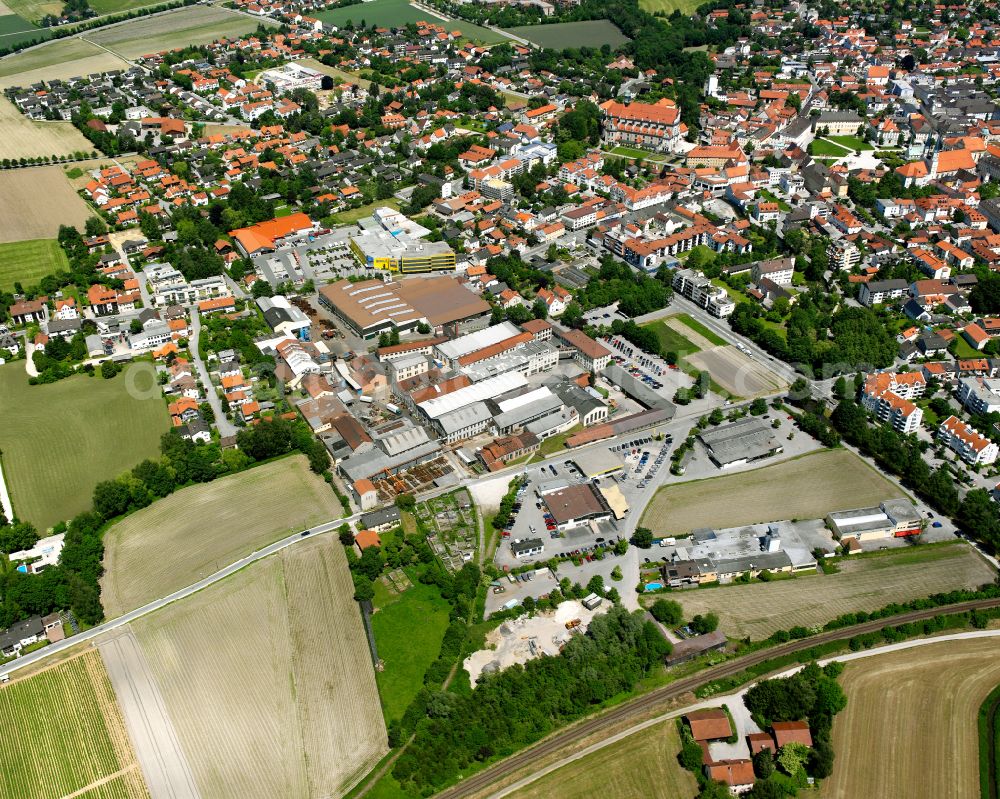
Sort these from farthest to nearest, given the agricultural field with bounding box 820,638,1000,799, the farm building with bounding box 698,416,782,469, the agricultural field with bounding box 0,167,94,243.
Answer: the agricultural field with bounding box 0,167,94,243 → the farm building with bounding box 698,416,782,469 → the agricultural field with bounding box 820,638,1000,799

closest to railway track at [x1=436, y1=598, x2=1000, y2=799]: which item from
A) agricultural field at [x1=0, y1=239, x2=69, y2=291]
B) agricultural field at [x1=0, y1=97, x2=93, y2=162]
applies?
→ agricultural field at [x1=0, y1=239, x2=69, y2=291]

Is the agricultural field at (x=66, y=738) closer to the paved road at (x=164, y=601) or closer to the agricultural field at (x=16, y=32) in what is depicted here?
the paved road at (x=164, y=601)

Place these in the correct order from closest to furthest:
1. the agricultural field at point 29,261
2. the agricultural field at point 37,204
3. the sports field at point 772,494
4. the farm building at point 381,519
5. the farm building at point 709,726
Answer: the farm building at point 709,726
the farm building at point 381,519
the sports field at point 772,494
the agricultural field at point 29,261
the agricultural field at point 37,204

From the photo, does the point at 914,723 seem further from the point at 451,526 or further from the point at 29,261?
the point at 29,261

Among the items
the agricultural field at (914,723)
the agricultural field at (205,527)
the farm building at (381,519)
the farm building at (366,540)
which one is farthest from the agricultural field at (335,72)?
the agricultural field at (914,723)

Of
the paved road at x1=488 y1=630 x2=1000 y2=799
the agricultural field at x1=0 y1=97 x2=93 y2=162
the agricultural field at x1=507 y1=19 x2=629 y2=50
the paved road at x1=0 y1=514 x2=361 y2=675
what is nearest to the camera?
the paved road at x1=488 y1=630 x2=1000 y2=799

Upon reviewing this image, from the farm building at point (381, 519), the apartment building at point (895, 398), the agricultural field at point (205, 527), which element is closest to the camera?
the agricultural field at point (205, 527)

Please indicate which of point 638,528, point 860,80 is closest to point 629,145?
point 860,80

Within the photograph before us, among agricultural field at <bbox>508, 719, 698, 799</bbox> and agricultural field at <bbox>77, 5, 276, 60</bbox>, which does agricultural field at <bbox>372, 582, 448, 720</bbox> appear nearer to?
agricultural field at <bbox>508, 719, 698, 799</bbox>
